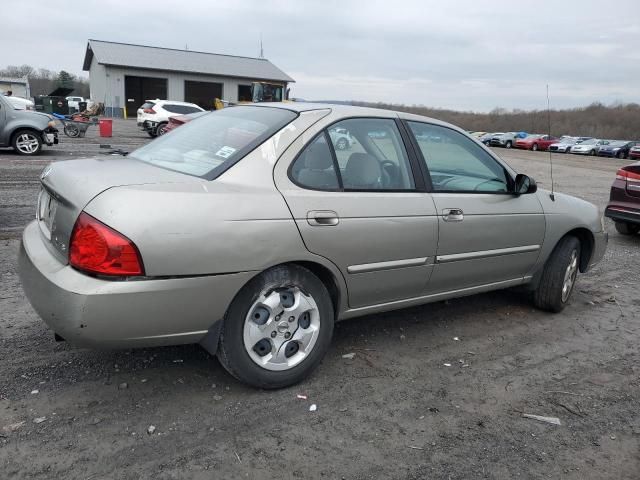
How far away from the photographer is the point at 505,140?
48000 millimetres

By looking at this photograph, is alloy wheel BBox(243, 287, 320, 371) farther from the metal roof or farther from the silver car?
the metal roof

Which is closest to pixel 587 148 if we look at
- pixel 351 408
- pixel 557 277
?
pixel 557 277

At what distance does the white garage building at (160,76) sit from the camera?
48.8 meters

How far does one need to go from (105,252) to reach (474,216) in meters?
2.51

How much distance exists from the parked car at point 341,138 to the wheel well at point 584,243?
241 cm

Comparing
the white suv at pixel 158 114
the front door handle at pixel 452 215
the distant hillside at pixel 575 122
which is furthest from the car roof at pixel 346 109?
the distant hillside at pixel 575 122

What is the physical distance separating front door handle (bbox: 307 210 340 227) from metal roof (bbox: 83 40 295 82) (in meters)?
49.6

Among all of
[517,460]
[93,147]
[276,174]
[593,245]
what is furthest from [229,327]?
[93,147]

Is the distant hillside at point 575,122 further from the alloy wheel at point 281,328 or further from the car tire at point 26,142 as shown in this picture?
the alloy wheel at point 281,328

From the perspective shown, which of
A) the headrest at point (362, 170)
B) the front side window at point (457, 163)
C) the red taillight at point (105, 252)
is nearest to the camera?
the red taillight at point (105, 252)

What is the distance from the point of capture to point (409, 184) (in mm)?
3764

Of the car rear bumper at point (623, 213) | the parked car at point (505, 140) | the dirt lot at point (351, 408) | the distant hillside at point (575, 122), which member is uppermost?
the distant hillside at point (575, 122)

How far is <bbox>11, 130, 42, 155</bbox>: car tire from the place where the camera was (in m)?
13.8

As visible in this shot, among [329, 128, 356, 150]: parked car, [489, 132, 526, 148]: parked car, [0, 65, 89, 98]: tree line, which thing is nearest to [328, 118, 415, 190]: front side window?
[329, 128, 356, 150]: parked car
